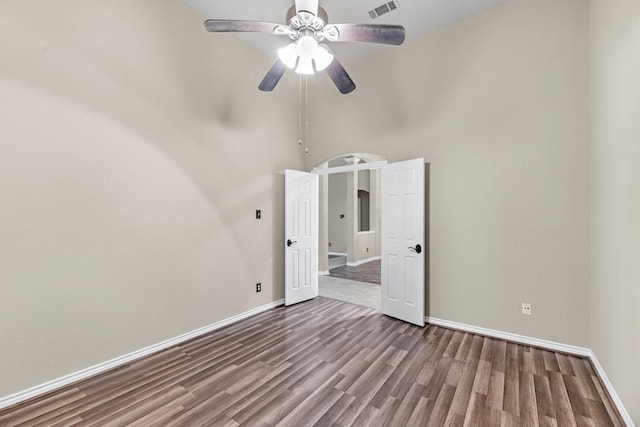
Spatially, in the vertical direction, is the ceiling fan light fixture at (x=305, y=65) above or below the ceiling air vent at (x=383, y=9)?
below

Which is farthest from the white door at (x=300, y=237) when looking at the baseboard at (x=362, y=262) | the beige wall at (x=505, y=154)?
the baseboard at (x=362, y=262)

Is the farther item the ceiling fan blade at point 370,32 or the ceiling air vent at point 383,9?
the ceiling air vent at point 383,9

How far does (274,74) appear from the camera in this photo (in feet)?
8.88

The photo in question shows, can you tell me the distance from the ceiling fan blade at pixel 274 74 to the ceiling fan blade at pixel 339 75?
1.47 feet

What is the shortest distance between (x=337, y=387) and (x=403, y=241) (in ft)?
6.86

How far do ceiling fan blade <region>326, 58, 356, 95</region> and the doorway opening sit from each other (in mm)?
1540

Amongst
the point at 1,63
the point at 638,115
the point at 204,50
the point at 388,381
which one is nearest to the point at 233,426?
the point at 388,381

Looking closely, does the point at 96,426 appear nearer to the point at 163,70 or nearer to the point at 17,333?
the point at 17,333

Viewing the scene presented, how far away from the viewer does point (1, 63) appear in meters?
2.04

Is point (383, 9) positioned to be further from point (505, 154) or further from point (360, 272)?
point (360, 272)

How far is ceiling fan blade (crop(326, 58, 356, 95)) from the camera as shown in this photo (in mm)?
2508

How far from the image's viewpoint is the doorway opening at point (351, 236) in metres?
4.95

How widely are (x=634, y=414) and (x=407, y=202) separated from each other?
258 cm

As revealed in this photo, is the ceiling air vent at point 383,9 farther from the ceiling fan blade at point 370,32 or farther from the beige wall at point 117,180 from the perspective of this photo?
the beige wall at point 117,180
